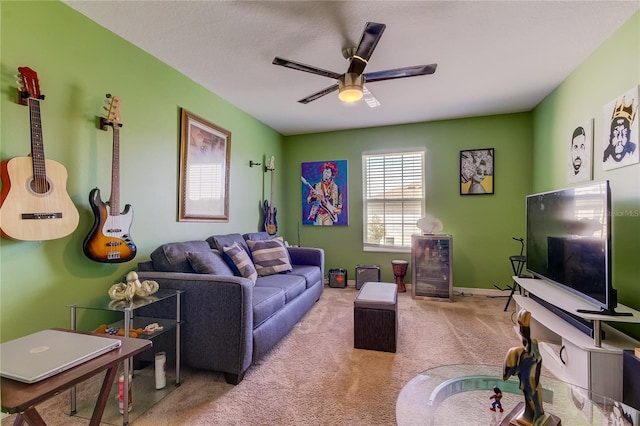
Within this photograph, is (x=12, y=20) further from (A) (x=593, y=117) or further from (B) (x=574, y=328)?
(A) (x=593, y=117)

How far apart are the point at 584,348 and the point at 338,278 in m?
2.96

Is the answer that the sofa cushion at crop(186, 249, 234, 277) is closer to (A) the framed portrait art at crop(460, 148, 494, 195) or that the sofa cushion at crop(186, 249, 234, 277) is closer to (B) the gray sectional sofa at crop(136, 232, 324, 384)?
(B) the gray sectional sofa at crop(136, 232, 324, 384)

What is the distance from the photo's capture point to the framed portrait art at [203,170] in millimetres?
2762

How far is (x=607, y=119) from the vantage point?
7.33 feet

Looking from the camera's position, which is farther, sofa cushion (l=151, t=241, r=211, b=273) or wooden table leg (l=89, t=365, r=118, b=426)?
sofa cushion (l=151, t=241, r=211, b=273)

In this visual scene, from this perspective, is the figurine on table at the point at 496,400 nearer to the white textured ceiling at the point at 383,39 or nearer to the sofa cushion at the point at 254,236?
the white textured ceiling at the point at 383,39

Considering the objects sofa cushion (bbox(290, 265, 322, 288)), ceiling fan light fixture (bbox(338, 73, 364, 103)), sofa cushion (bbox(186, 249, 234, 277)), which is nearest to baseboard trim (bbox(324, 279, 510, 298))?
sofa cushion (bbox(290, 265, 322, 288))

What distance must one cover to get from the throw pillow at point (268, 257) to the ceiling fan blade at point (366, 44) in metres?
1.99

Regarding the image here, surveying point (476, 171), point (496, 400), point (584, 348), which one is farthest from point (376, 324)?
point (476, 171)

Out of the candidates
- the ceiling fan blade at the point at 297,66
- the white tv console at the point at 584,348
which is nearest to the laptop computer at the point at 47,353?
the ceiling fan blade at the point at 297,66

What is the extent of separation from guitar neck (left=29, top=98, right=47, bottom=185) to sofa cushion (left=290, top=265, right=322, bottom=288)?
2173 millimetres

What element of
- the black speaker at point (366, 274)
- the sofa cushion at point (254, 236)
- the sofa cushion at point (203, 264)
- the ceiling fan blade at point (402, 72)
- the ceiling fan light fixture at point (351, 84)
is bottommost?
the black speaker at point (366, 274)

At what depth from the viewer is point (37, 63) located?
5.55 feet

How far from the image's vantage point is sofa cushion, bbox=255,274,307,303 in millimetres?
2594
